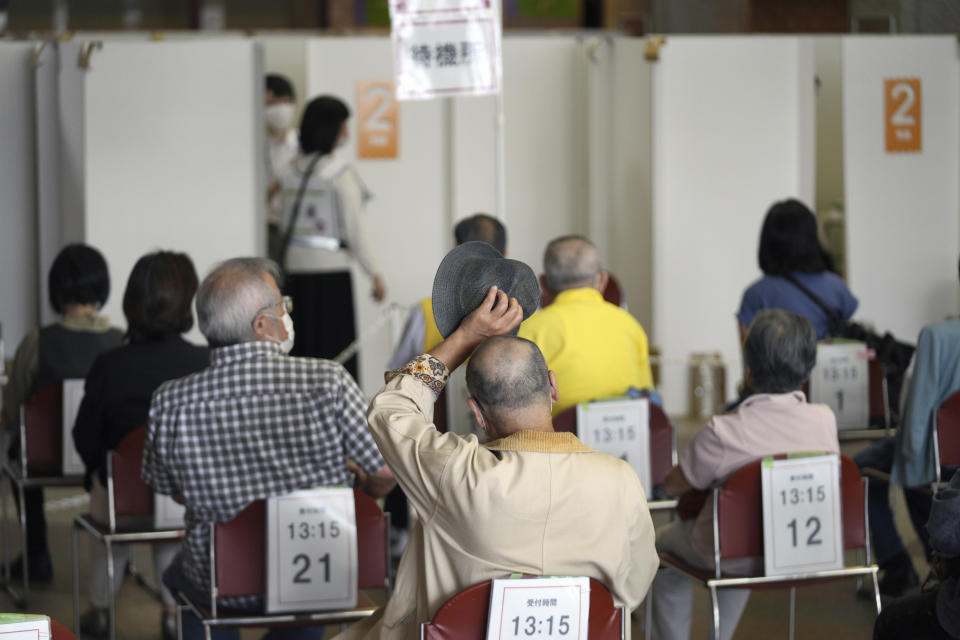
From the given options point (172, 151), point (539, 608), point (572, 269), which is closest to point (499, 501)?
point (539, 608)

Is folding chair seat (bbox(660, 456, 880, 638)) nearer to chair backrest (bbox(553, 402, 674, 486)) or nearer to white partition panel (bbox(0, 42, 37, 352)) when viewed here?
chair backrest (bbox(553, 402, 674, 486))

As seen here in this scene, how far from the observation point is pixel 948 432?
3.77 metres

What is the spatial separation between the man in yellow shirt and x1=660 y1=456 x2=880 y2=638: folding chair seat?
792 mm

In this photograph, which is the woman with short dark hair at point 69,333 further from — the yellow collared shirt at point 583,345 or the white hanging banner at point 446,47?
the yellow collared shirt at point 583,345

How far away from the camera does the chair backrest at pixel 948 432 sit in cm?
374

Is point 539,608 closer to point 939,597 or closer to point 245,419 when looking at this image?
point 939,597

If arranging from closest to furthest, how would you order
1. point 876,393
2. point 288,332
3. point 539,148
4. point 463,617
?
point 463,617
point 288,332
point 876,393
point 539,148

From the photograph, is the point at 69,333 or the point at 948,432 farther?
the point at 69,333

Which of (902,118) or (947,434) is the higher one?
(902,118)

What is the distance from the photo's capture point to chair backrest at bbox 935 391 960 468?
12.3ft

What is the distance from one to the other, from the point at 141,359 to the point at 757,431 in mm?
1743

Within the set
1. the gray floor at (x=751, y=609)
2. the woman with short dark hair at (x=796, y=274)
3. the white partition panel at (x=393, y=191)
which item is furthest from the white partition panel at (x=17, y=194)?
the woman with short dark hair at (x=796, y=274)

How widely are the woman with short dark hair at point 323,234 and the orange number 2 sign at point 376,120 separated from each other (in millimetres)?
1644

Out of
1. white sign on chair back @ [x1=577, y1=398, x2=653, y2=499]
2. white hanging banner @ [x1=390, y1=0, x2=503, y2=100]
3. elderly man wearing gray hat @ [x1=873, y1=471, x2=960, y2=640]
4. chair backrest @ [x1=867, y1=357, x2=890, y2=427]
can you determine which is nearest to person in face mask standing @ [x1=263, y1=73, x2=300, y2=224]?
white hanging banner @ [x1=390, y1=0, x2=503, y2=100]
